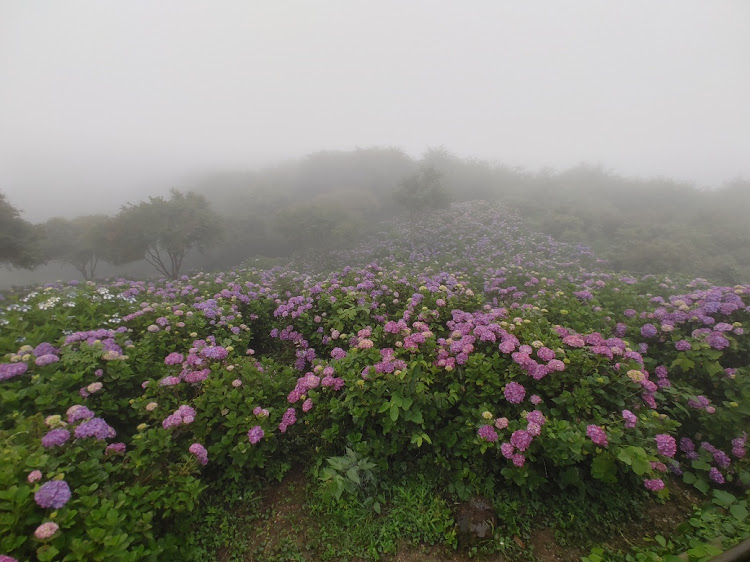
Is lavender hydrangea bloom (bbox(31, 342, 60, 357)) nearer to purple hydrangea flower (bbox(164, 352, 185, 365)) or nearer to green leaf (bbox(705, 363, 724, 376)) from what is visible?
purple hydrangea flower (bbox(164, 352, 185, 365))

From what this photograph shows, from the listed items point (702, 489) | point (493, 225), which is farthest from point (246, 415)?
point (493, 225)

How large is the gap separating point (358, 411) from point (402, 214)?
24.4 metres

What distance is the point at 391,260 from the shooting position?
13.9 meters

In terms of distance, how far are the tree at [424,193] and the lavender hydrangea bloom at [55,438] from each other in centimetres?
1886

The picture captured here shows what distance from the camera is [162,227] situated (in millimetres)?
17766

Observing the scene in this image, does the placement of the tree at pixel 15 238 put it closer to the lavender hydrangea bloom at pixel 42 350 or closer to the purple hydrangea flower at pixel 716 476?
the lavender hydrangea bloom at pixel 42 350

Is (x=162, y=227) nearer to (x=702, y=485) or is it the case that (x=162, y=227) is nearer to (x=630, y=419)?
(x=630, y=419)

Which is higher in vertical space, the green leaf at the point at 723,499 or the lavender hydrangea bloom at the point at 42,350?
the lavender hydrangea bloom at the point at 42,350

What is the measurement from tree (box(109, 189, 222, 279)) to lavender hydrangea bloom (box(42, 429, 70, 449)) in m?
17.5

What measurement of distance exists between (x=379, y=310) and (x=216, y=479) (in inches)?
131

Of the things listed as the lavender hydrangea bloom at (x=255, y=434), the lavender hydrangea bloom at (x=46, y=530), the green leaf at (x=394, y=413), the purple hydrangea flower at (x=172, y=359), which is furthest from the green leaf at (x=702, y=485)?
the purple hydrangea flower at (x=172, y=359)

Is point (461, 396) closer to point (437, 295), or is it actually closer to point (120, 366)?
point (437, 295)

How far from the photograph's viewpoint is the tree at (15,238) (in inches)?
575

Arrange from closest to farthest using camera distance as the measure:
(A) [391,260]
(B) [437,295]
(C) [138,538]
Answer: (C) [138,538] < (B) [437,295] < (A) [391,260]
